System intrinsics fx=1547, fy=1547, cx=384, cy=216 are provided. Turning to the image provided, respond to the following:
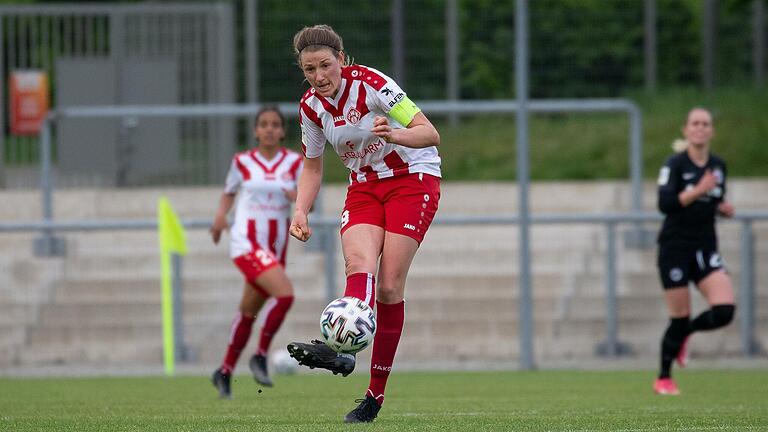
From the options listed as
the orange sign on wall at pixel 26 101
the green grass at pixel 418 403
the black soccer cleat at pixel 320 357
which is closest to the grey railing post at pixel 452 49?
the orange sign on wall at pixel 26 101

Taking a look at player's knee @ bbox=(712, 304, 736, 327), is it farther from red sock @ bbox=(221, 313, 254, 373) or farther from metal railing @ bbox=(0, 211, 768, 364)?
metal railing @ bbox=(0, 211, 768, 364)

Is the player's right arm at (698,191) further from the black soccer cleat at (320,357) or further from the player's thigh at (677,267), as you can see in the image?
the black soccer cleat at (320,357)

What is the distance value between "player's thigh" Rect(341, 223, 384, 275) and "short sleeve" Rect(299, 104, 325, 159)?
1.69ft

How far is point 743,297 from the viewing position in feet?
49.4

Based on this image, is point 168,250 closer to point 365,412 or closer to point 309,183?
point 309,183

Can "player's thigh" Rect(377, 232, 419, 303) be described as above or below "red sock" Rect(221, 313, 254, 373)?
above

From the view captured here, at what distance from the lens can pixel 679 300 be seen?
430 inches

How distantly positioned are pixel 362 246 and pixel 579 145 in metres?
11.6

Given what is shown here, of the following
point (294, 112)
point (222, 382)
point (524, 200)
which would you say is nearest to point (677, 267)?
point (222, 382)

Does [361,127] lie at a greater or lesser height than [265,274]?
greater

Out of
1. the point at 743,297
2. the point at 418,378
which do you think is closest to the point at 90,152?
the point at 418,378

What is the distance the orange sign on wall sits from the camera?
19500 millimetres

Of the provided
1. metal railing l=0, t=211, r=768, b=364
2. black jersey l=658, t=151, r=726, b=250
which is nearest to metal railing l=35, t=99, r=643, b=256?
metal railing l=0, t=211, r=768, b=364

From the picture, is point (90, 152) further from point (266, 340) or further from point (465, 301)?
point (266, 340)
